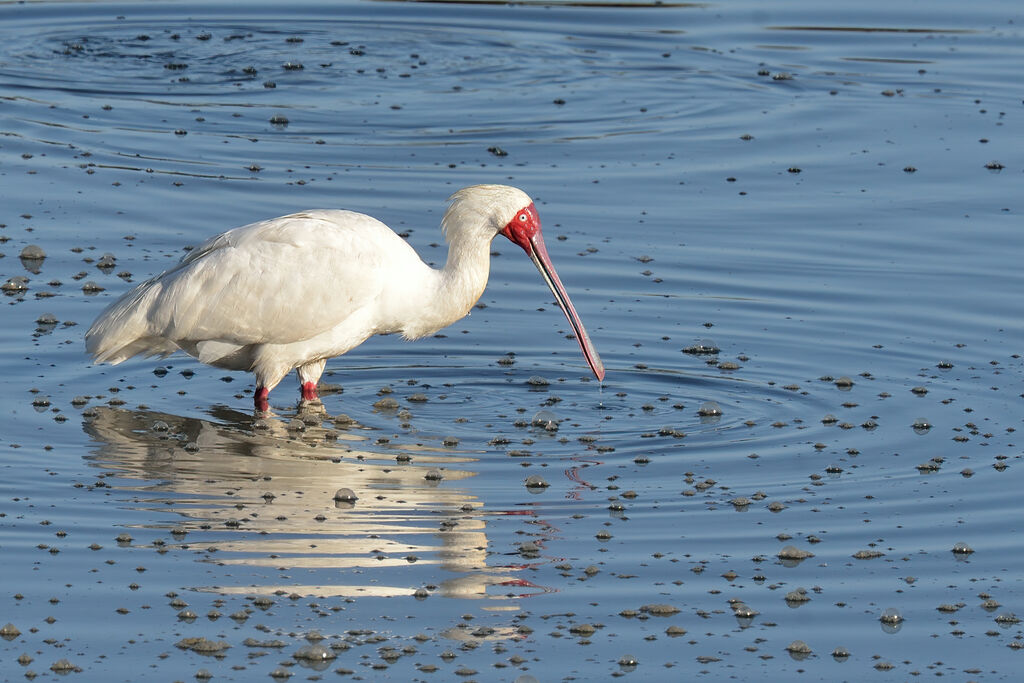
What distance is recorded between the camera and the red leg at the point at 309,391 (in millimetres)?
11883

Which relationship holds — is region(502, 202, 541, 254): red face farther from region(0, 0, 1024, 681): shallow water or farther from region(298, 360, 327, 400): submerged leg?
region(298, 360, 327, 400): submerged leg

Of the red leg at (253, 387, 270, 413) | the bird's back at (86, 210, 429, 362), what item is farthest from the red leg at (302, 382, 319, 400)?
the bird's back at (86, 210, 429, 362)

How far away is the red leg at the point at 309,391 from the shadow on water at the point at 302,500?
0.57 ft

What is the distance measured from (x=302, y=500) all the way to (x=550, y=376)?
2.96m

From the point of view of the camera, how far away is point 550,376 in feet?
40.6

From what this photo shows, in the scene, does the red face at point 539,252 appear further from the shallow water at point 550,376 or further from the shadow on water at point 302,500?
the shadow on water at point 302,500

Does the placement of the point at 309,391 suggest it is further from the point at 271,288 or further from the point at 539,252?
the point at 539,252

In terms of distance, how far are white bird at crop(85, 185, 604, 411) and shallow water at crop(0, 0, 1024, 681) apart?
0.42m

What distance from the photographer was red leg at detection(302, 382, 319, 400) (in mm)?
11883

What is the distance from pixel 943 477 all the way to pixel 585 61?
11900 mm

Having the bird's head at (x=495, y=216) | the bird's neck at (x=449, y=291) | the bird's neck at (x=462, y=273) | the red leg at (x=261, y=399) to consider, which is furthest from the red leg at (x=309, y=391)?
the bird's head at (x=495, y=216)

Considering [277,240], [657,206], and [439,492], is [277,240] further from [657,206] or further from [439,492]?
[657,206]

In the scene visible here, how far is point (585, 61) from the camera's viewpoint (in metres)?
21.5

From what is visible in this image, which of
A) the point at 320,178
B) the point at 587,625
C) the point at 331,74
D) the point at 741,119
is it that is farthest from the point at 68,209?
the point at 587,625
